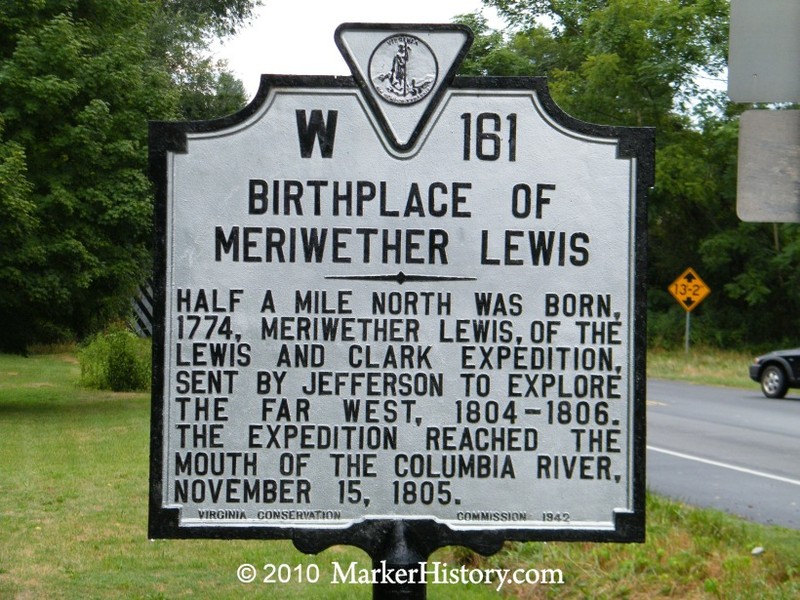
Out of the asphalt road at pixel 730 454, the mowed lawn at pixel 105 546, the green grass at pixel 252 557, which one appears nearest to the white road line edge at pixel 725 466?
the asphalt road at pixel 730 454

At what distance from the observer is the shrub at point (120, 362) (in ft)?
79.8

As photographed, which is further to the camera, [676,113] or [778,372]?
[676,113]

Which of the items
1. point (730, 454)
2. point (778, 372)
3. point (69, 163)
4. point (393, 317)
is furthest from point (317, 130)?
point (778, 372)

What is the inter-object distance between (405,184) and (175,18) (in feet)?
119

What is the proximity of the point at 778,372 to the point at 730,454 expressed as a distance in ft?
32.8

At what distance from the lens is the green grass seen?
20.2 feet

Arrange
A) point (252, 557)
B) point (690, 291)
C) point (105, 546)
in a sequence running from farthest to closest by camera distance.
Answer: point (690, 291)
point (105, 546)
point (252, 557)

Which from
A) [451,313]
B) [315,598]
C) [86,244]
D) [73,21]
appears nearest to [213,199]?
[451,313]

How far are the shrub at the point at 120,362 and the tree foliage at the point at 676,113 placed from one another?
12124 mm

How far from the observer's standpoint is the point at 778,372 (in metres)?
22.9

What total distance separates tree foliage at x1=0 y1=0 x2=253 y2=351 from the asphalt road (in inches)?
351

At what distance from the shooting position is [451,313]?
375 cm

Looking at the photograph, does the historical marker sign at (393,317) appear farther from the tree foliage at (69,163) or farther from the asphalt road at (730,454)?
the tree foliage at (69,163)

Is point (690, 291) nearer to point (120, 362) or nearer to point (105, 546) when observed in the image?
point (120, 362)
